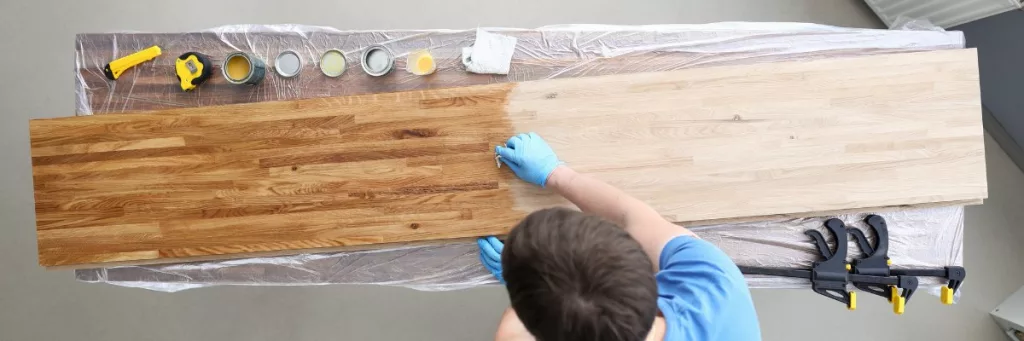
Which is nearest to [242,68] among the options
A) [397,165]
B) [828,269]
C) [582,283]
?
[397,165]

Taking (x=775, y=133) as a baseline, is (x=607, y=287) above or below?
below

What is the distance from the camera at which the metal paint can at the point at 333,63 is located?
1.52 meters

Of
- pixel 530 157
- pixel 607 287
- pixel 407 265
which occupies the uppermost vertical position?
pixel 530 157

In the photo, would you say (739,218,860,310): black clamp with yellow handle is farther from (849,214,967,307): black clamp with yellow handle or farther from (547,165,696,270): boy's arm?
(547,165,696,270): boy's arm

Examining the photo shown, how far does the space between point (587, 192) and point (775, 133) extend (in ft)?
1.77

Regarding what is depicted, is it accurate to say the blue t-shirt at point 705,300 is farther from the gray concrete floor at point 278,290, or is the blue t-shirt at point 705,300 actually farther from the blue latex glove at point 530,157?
the gray concrete floor at point 278,290

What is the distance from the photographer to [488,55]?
155 cm

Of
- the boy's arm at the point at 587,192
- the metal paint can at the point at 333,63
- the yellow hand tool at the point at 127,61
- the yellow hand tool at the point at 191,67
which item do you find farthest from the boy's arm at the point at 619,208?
the yellow hand tool at the point at 127,61

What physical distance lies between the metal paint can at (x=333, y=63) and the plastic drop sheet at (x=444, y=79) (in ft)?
0.09

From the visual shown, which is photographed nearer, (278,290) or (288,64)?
(288,64)

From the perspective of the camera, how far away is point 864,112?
1.49 m

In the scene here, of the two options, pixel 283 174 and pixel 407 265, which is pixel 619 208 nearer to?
pixel 407 265

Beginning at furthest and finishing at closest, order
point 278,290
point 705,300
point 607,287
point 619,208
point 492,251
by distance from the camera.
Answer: point 278,290 → point 492,251 → point 619,208 → point 705,300 → point 607,287

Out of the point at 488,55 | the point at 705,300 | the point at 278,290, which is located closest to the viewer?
the point at 705,300
